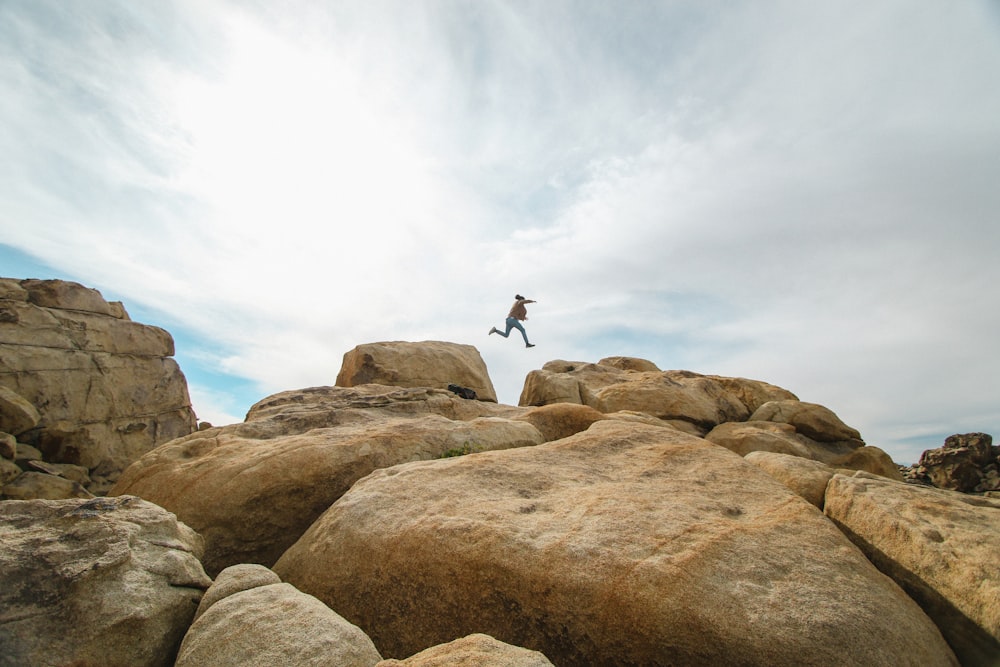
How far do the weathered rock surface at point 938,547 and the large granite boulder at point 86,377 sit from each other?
931 inches

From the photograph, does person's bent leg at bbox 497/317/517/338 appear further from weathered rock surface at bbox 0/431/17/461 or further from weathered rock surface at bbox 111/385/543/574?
weathered rock surface at bbox 0/431/17/461

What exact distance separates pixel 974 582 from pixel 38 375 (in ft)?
87.8

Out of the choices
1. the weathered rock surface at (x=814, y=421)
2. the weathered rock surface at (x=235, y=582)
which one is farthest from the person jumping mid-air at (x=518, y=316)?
the weathered rock surface at (x=235, y=582)

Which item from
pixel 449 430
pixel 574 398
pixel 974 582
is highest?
pixel 574 398

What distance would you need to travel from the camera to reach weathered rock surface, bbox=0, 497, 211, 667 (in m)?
5.17

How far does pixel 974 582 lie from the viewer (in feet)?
21.2

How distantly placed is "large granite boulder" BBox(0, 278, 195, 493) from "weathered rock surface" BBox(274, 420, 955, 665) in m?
16.8

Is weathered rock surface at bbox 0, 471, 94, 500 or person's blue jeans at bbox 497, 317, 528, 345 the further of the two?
person's blue jeans at bbox 497, 317, 528, 345

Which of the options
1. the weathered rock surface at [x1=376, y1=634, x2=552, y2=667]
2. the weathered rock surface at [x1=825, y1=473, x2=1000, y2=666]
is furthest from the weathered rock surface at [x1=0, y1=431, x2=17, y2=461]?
the weathered rock surface at [x1=825, y1=473, x2=1000, y2=666]

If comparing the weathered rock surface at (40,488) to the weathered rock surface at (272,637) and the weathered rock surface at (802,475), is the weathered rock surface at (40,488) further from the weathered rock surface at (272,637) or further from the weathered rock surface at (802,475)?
the weathered rock surface at (802,475)

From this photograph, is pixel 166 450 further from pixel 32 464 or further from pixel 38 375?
pixel 38 375

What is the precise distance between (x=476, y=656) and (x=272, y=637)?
207cm

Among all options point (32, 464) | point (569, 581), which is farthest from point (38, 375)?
point (569, 581)

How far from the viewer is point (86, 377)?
21.0m
